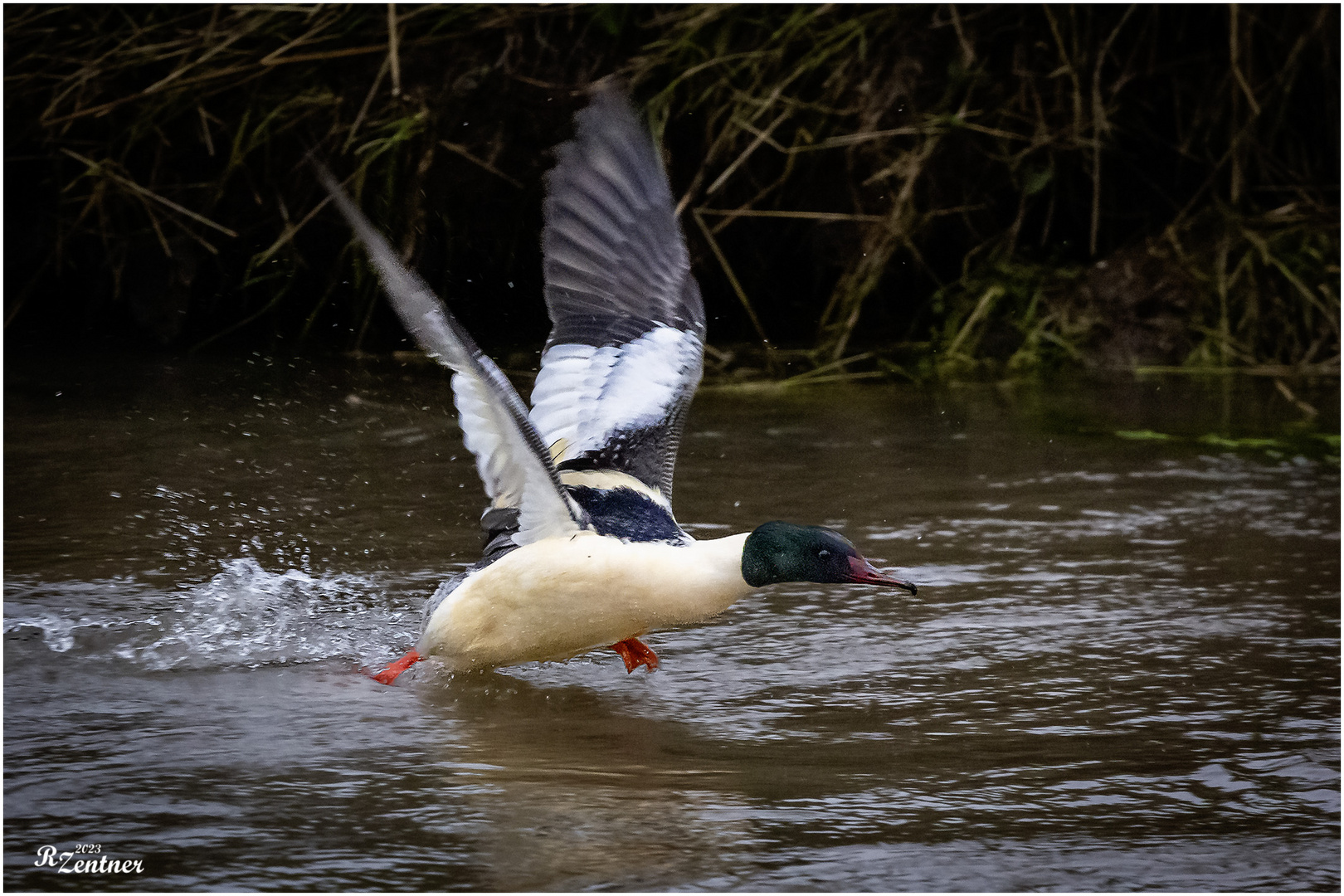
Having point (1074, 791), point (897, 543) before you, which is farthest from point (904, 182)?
point (1074, 791)

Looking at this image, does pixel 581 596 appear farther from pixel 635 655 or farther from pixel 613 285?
pixel 613 285

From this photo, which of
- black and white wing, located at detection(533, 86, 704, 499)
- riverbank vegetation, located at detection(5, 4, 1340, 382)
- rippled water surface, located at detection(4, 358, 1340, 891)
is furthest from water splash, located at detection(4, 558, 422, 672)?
riverbank vegetation, located at detection(5, 4, 1340, 382)

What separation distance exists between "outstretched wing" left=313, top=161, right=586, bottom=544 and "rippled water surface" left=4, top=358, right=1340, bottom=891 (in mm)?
→ 422

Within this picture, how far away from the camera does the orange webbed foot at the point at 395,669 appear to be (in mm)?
3785

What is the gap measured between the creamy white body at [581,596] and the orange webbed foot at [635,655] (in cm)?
11

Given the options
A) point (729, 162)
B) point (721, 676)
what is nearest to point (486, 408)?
point (721, 676)

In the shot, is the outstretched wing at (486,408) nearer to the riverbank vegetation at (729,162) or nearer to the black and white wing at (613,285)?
the black and white wing at (613,285)

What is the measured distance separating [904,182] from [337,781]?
5.10m

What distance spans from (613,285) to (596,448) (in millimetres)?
541

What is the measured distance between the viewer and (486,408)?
11.5ft

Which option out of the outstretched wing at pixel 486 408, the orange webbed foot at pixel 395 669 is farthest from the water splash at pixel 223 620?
the outstretched wing at pixel 486 408

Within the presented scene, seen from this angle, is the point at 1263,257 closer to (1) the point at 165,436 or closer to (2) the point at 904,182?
(2) the point at 904,182

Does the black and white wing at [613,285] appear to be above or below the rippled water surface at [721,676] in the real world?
above

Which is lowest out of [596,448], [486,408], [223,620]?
[223,620]
